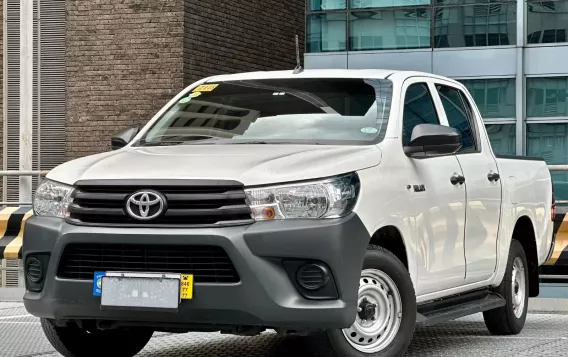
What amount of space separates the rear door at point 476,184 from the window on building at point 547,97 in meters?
19.6

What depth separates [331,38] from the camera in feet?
98.2

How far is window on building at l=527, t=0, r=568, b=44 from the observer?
28016 millimetres

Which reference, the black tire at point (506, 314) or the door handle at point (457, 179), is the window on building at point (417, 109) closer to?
the door handle at point (457, 179)

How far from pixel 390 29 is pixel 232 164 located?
23.3m

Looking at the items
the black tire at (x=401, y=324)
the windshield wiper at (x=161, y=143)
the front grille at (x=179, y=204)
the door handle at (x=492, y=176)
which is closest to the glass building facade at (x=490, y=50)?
the door handle at (x=492, y=176)

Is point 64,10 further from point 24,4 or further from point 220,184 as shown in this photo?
point 220,184

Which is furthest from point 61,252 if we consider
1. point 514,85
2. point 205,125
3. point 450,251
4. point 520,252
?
point 514,85

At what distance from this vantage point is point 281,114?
7570 millimetres

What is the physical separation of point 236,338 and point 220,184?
9.48 ft

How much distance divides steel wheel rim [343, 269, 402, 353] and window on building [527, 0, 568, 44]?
22.3 metres

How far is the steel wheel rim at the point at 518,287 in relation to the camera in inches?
364

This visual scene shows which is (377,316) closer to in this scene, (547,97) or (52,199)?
(52,199)

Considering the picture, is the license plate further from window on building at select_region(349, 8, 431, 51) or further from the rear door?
window on building at select_region(349, 8, 431, 51)

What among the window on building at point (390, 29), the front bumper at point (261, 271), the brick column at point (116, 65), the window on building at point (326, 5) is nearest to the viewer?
the front bumper at point (261, 271)
